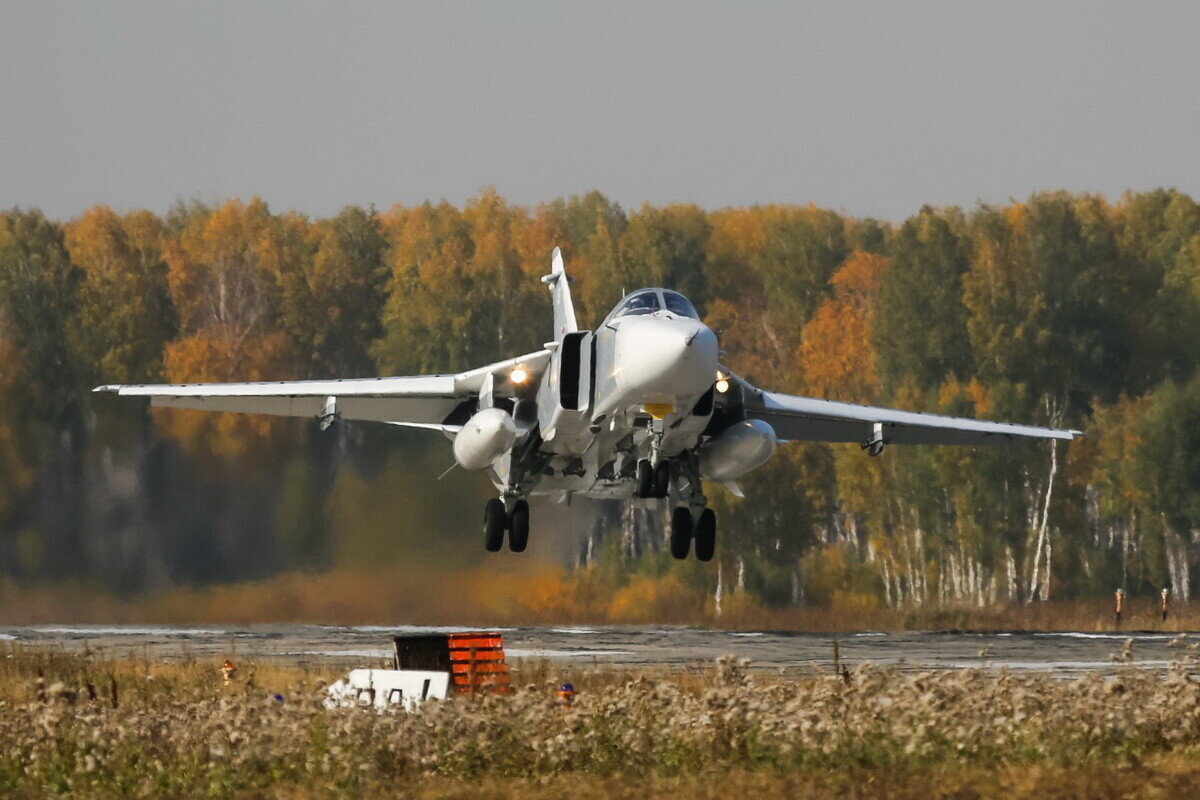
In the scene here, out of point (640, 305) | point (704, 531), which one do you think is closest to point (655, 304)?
point (640, 305)

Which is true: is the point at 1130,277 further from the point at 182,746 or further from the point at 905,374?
the point at 182,746

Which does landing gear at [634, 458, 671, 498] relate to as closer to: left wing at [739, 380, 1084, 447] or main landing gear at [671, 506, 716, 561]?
main landing gear at [671, 506, 716, 561]

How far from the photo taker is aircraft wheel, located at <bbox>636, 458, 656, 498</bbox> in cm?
2095

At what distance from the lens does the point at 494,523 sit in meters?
25.6

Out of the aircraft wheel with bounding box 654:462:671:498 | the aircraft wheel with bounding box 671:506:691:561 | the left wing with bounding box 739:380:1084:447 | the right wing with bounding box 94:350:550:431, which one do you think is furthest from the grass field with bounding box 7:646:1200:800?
the left wing with bounding box 739:380:1084:447

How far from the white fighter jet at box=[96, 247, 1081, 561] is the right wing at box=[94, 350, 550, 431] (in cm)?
3

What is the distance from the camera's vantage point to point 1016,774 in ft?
37.1

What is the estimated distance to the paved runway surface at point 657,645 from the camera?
88.6 ft

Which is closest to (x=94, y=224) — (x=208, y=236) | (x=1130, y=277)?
(x=208, y=236)

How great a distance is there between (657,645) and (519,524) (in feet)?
25.6

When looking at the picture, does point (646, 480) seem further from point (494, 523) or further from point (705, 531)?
point (494, 523)

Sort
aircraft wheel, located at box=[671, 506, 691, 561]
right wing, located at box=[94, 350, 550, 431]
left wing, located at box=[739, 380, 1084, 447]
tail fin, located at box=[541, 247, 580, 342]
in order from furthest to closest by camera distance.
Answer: left wing, located at box=[739, 380, 1084, 447] → tail fin, located at box=[541, 247, 580, 342] → right wing, located at box=[94, 350, 550, 431] → aircraft wheel, located at box=[671, 506, 691, 561]

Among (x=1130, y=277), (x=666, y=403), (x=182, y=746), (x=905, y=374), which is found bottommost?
(x=182, y=746)

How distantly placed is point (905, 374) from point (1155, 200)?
46.0 ft
